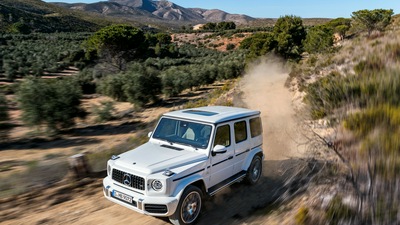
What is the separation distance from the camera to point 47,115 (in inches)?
587

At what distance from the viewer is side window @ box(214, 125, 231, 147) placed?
645 centimetres

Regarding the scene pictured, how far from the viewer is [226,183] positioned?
6777 mm

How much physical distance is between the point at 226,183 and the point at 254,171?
4.58ft

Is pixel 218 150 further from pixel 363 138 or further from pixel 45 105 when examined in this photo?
pixel 45 105

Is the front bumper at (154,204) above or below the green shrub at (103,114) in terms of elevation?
above

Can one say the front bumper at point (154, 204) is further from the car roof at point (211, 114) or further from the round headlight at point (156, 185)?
the car roof at point (211, 114)

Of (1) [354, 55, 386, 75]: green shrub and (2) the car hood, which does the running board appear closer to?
(2) the car hood

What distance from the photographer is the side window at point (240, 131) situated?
711cm

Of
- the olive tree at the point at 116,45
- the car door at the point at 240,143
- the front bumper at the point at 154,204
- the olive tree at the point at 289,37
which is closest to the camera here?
the front bumper at the point at 154,204

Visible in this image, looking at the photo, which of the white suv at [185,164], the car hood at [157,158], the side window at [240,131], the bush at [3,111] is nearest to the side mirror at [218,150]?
the white suv at [185,164]

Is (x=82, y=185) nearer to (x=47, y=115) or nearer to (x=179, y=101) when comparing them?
(x=47, y=115)

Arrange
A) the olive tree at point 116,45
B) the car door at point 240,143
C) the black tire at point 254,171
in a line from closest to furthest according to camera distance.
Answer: the car door at point 240,143, the black tire at point 254,171, the olive tree at point 116,45

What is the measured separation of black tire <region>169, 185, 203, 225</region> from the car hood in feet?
1.72

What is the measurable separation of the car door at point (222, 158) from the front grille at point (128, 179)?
150 cm
